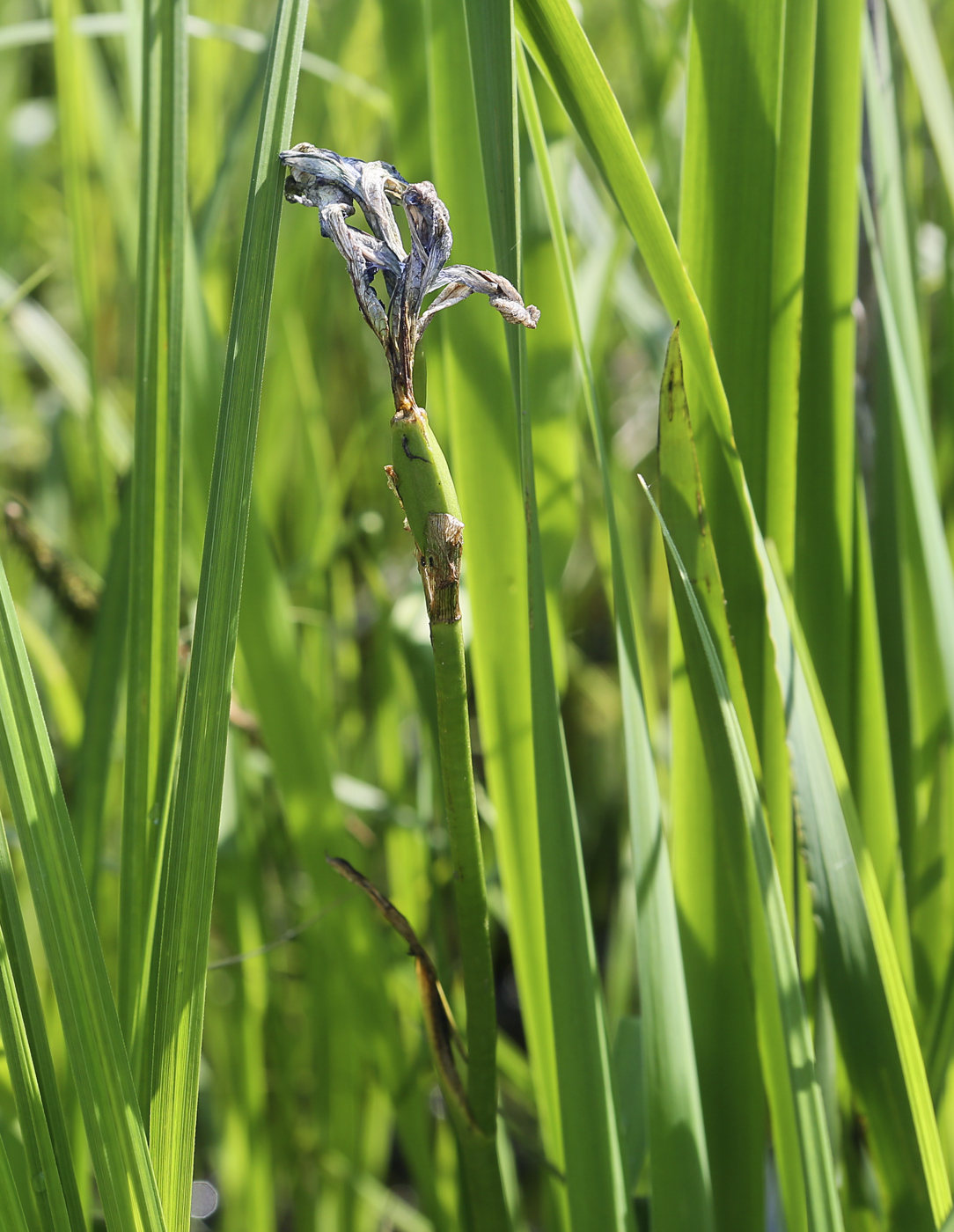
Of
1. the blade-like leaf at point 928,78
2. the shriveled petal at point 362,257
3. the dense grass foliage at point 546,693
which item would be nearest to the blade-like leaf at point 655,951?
the dense grass foliage at point 546,693

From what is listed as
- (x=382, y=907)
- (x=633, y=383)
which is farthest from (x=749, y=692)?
(x=633, y=383)

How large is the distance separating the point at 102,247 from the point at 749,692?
4.27 feet

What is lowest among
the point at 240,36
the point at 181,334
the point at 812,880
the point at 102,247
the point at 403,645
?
the point at 812,880

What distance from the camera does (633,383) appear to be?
1.28 meters

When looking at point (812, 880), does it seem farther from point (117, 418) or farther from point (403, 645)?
point (117, 418)

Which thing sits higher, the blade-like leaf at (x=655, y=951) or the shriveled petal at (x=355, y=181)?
the shriveled petal at (x=355, y=181)

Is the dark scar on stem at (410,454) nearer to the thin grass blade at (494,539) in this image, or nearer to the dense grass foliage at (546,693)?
the dense grass foliage at (546,693)

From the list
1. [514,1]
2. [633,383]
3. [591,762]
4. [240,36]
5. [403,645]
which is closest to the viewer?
[514,1]

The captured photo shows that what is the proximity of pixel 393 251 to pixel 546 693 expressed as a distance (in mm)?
154

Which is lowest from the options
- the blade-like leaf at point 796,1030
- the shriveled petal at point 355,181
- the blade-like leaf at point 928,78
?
the blade-like leaf at point 796,1030

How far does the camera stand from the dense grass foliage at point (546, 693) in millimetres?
265

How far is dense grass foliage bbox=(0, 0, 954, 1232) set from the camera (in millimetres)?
265

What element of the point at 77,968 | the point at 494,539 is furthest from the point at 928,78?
the point at 77,968

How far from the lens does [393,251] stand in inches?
9.5
